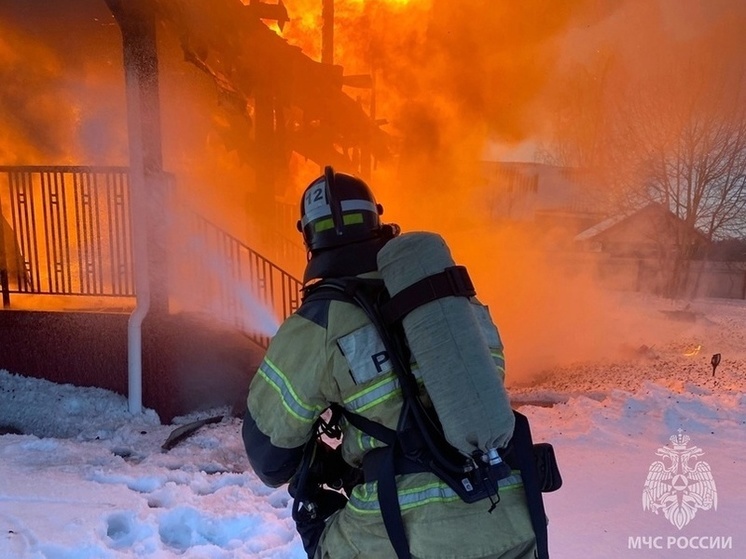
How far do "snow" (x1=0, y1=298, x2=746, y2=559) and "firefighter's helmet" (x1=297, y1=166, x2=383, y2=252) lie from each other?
6.91 ft

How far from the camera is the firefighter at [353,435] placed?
54.1 inches

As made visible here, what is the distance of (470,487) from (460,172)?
45.7 feet

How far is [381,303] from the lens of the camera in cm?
149

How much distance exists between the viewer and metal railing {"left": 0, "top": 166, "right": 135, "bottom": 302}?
600cm

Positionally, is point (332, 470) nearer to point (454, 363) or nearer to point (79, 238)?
point (454, 363)

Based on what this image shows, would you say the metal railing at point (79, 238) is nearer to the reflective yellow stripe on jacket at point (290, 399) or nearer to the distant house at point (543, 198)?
the reflective yellow stripe on jacket at point (290, 399)

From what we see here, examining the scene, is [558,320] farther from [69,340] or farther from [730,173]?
[69,340]

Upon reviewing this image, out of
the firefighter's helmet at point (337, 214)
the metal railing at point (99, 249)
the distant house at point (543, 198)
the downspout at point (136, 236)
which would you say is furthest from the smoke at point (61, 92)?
the distant house at point (543, 198)

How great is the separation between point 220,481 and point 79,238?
13.1 feet

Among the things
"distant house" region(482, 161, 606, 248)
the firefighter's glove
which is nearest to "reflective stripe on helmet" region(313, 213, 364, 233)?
the firefighter's glove

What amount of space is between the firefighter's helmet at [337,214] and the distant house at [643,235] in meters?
18.5

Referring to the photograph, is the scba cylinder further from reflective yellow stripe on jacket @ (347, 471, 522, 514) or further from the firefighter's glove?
the firefighter's glove

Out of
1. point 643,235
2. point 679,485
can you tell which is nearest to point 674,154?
point 643,235

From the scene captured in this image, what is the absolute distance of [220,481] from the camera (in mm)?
3865
